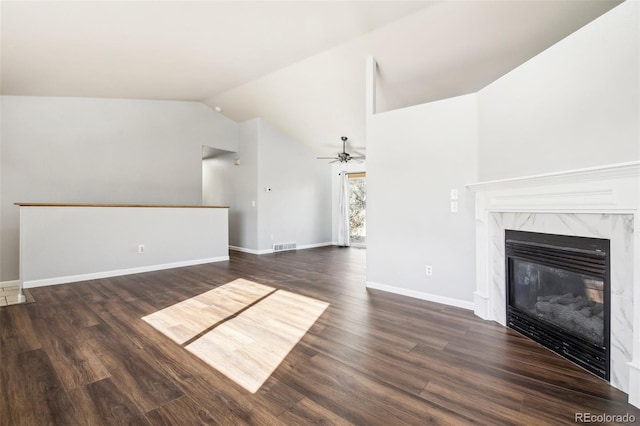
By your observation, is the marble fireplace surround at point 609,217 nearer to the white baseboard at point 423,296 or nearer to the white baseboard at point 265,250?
the white baseboard at point 423,296

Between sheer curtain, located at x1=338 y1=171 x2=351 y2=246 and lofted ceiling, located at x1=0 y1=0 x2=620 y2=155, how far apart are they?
3.22 metres

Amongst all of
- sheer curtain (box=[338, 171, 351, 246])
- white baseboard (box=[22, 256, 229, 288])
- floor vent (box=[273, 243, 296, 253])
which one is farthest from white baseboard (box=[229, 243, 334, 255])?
white baseboard (box=[22, 256, 229, 288])

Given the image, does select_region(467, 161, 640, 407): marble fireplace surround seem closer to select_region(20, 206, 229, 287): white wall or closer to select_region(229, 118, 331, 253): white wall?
select_region(20, 206, 229, 287): white wall

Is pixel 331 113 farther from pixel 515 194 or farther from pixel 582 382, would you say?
pixel 582 382

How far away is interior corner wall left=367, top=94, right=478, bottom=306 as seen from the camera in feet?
10.4

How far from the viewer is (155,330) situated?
257 cm

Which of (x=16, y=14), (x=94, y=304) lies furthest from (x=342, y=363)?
(x=16, y=14)

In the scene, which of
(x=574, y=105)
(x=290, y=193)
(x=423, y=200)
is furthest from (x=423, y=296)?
(x=290, y=193)

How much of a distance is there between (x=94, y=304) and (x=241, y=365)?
2332 millimetres

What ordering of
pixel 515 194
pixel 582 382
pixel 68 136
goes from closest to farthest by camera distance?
pixel 582 382 → pixel 515 194 → pixel 68 136

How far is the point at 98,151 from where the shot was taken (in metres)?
5.59

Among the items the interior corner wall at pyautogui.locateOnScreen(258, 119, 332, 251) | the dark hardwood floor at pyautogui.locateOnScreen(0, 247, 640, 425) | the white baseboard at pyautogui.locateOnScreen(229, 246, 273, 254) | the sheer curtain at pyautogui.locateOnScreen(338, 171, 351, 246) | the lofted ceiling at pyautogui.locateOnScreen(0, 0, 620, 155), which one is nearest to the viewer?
the dark hardwood floor at pyautogui.locateOnScreen(0, 247, 640, 425)

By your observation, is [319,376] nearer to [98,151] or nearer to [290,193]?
[98,151]

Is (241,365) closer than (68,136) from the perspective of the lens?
Yes
